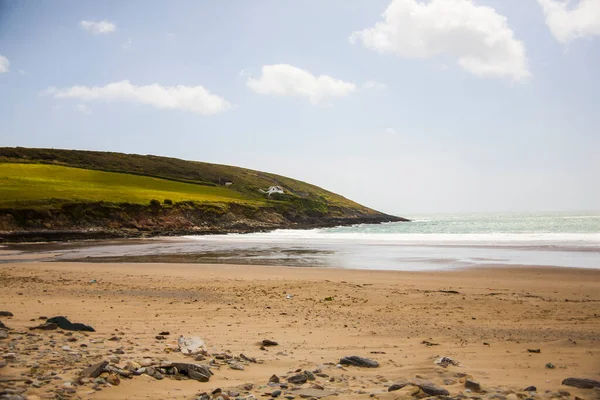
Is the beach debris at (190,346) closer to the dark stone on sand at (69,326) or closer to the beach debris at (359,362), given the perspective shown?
the dark stone on sand at (69,326)

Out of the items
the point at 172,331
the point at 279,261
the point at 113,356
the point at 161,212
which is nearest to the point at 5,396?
the point at 113,356

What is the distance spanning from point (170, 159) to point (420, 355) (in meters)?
155

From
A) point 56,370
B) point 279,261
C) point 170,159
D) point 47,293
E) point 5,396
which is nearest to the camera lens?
point 5,396

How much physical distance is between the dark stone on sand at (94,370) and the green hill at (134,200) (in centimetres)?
5785

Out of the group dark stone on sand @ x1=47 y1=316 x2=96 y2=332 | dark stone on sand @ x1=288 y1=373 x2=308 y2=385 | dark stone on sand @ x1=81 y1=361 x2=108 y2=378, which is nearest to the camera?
dark stone on sand @ x1=81 y1=361 x2=108 y2=378

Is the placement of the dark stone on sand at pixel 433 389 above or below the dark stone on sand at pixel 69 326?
above

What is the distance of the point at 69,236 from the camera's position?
58469mm

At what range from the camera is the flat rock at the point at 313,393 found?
5699 mm

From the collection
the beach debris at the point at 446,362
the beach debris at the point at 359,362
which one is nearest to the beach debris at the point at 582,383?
the beach debris at the point at 446,362

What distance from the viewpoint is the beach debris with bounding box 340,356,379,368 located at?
7.26 m

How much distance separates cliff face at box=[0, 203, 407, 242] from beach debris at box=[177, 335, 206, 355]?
54876 millimetres

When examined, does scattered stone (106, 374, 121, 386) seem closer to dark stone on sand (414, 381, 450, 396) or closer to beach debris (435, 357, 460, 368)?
dark stone on sand (414, 381, 450, 396)

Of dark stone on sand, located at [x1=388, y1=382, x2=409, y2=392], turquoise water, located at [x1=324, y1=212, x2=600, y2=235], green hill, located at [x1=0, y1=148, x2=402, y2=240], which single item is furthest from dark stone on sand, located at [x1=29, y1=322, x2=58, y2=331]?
turquoise water, located at [x1=324, y1=212, x2=600, y2=235]

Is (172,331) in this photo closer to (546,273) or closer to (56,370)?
(56,370)
